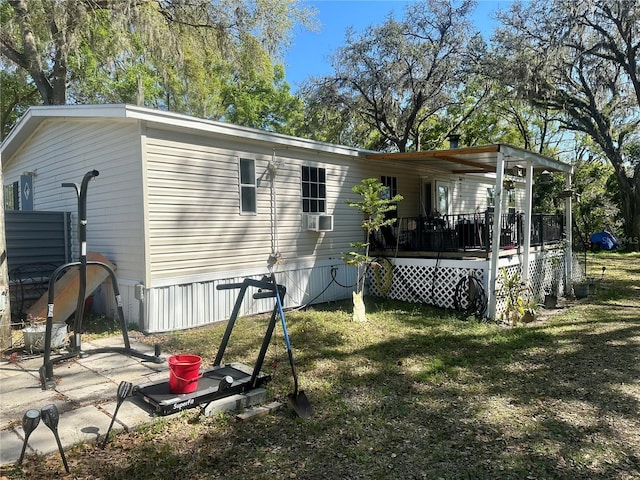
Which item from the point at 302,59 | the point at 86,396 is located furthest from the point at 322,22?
the point at 86,396

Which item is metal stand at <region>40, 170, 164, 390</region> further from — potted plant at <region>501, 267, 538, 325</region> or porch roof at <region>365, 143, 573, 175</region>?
porch roof at <region>365, 143, 573, 175</region>

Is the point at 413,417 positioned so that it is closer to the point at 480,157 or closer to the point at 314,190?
the point at 314,190

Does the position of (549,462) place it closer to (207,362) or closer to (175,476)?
(175,476)

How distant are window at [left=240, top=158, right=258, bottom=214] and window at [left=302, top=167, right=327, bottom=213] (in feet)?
4.25

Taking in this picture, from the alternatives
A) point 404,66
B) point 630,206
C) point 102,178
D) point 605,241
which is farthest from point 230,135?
point 630,206

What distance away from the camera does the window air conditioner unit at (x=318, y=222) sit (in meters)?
8.95

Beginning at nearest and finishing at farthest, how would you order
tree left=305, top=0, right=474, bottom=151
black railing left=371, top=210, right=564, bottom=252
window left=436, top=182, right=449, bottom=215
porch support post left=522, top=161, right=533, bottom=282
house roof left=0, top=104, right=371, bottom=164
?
house roof left=0, top=104, right=371, bottom=164 < porch support post left=522, top=161, right=533, bottom=282 < black railing left=371, top=210, right=564, bottom=252 < window left=436, top=182, right=449, bottom=215 < tree left=305, top=0, right=474, bottom=151

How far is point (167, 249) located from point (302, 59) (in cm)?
1777

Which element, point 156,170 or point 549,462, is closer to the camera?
point 549,462

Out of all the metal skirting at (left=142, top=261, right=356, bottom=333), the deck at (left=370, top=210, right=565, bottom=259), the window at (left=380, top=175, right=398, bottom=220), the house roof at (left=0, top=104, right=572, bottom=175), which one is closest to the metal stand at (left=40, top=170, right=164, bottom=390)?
the metal skirting at (left=142, top=261, right=356, bottom=333)

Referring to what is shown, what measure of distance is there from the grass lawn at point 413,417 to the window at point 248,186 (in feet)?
7.25

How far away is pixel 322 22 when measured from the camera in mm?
14797

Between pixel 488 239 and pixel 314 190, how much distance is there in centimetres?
360

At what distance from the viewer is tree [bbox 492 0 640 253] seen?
51.5 ft
